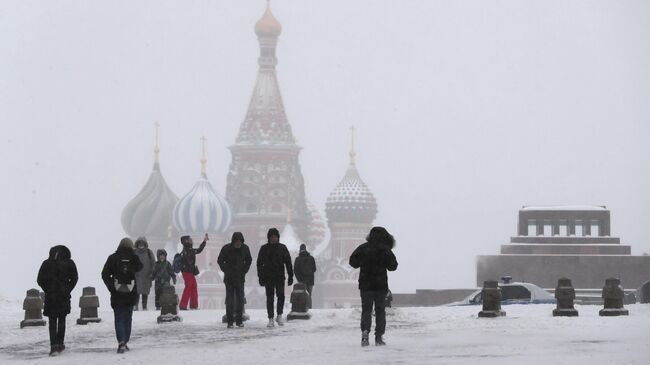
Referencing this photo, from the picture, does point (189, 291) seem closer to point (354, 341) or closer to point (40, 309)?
point (40, 309)

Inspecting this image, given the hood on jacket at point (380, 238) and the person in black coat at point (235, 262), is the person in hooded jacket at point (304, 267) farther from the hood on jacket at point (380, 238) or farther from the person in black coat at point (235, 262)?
the hood on jacket at point (380, 238)

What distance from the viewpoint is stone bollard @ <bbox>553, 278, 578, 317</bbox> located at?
24.7 metres

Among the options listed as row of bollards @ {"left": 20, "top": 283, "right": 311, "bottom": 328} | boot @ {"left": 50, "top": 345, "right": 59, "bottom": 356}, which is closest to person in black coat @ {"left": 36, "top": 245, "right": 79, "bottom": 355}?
boot @ {"left": 50, "top": 345, "right": 59, "bottom": 356}

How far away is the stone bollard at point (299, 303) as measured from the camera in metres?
24.2

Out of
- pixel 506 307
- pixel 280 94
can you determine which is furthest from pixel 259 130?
pixel 506 307

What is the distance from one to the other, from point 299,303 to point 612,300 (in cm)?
487

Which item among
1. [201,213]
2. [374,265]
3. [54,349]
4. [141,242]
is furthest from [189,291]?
[201,213]

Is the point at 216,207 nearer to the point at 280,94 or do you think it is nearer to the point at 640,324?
the point at 280,94

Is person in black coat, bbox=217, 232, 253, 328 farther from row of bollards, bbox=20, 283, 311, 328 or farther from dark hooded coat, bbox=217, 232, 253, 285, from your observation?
row of bollards, bbox=20, 283, 311, 328

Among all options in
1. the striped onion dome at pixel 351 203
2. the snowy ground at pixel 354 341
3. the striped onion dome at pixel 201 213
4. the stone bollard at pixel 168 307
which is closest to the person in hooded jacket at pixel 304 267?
the snowy ground at pixel 354 341

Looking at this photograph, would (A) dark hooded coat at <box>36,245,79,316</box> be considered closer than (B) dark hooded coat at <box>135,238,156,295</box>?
Yes

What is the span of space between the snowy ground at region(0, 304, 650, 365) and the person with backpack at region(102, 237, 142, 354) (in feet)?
1.44

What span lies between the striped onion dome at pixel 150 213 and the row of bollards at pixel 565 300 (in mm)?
138469

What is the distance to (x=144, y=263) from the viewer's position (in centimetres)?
2644
